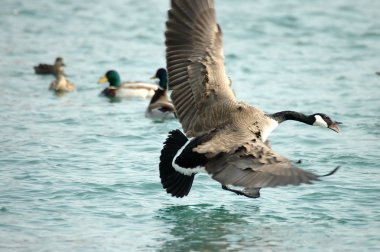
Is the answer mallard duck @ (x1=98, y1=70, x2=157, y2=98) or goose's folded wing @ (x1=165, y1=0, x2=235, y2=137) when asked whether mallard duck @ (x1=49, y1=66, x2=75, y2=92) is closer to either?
mallard duck @ (x1=98, y1=70, x2=157, y2=98)

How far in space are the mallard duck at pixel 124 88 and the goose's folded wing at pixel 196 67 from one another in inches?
226

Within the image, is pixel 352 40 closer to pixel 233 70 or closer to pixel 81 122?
pixel 233 70

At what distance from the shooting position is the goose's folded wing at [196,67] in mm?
9484

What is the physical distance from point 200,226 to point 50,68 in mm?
8448

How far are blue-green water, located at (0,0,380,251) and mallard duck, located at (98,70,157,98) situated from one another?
0.63 feet

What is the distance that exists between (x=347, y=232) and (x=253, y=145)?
4.69 feet

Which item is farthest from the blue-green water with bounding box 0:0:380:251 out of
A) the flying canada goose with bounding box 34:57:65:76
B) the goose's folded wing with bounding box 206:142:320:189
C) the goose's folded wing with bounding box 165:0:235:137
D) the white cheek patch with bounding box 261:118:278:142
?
the goose's folded wing with bounding box 165:0:235:137

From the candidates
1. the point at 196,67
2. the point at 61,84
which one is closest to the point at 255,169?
the point at 196,67

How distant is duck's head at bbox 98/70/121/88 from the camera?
16.0 metres

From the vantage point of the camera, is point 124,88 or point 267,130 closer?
point 267,130

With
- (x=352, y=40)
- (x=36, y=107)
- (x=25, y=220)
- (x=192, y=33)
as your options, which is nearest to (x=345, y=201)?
(x=192, y=33)

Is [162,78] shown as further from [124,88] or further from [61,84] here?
[61,84]

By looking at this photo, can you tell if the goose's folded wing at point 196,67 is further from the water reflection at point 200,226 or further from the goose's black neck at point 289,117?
the water reflection at point 200,226

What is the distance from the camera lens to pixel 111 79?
16125mm
